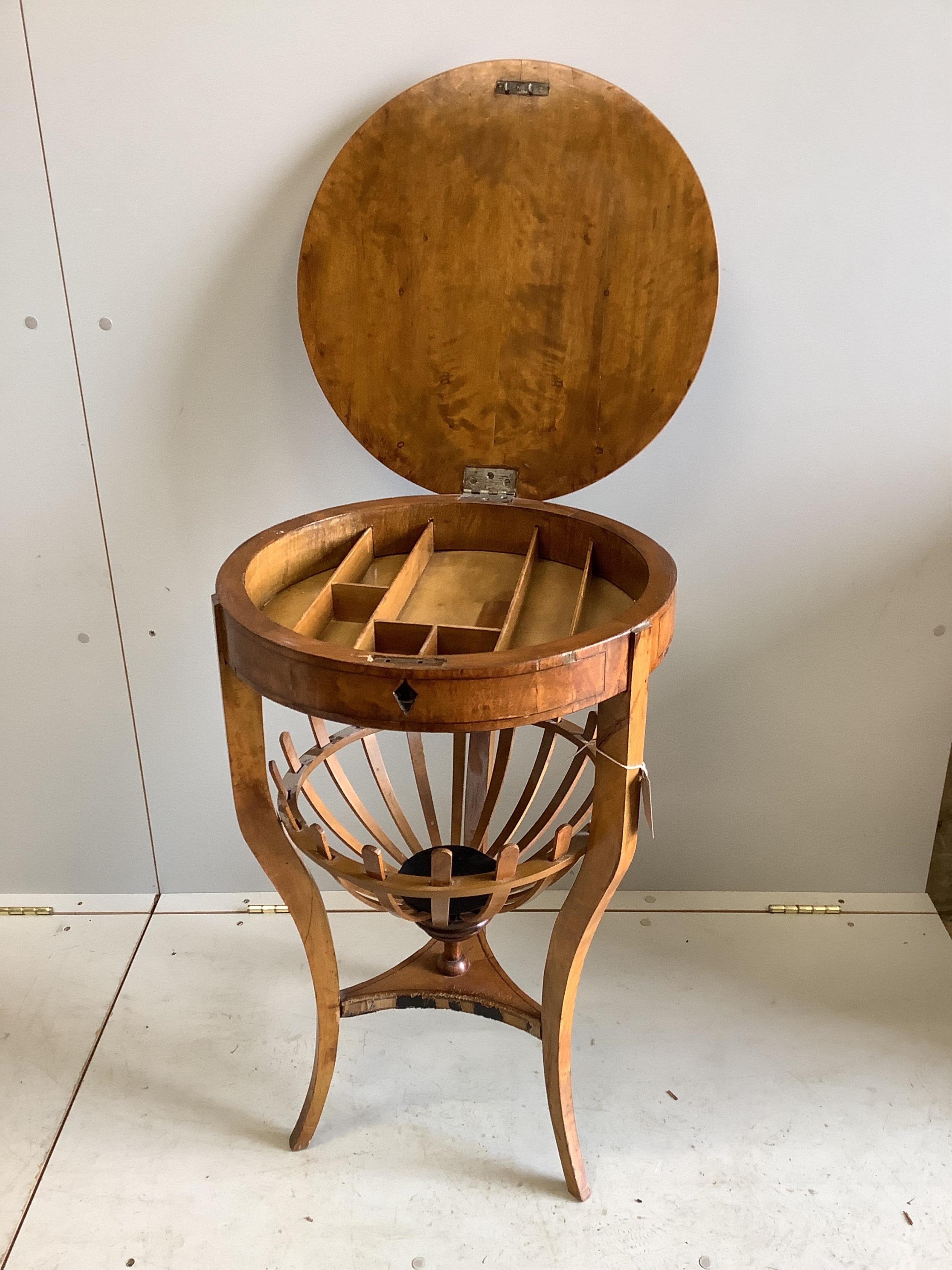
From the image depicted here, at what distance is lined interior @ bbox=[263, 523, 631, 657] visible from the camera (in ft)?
4.83

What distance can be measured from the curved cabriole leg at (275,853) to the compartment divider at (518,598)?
40cm

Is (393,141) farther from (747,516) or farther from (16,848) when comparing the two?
(16,848)

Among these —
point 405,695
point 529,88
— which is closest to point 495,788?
point 405,695

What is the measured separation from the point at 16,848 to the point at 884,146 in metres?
2.49

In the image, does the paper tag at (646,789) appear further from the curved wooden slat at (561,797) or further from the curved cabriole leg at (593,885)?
the curved wooden slat at (561,797)

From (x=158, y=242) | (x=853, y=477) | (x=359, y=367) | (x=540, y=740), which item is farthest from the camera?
(x=540, y=740)

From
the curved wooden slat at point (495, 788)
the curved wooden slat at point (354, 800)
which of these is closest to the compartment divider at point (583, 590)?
the curved wooden slat at point (495, 788)

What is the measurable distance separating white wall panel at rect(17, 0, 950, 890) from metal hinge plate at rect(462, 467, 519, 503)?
33 cm

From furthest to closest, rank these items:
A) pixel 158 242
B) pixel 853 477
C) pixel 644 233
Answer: pixel 853 477
pixel 158 242
pixel 644 233

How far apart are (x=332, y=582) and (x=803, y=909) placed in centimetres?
156

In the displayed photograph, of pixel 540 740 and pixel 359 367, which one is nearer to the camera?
pixel 359 367

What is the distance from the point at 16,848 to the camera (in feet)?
8.39

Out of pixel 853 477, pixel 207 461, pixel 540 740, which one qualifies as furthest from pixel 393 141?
pixel 540 740

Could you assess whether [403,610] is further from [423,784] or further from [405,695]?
[423,784]
